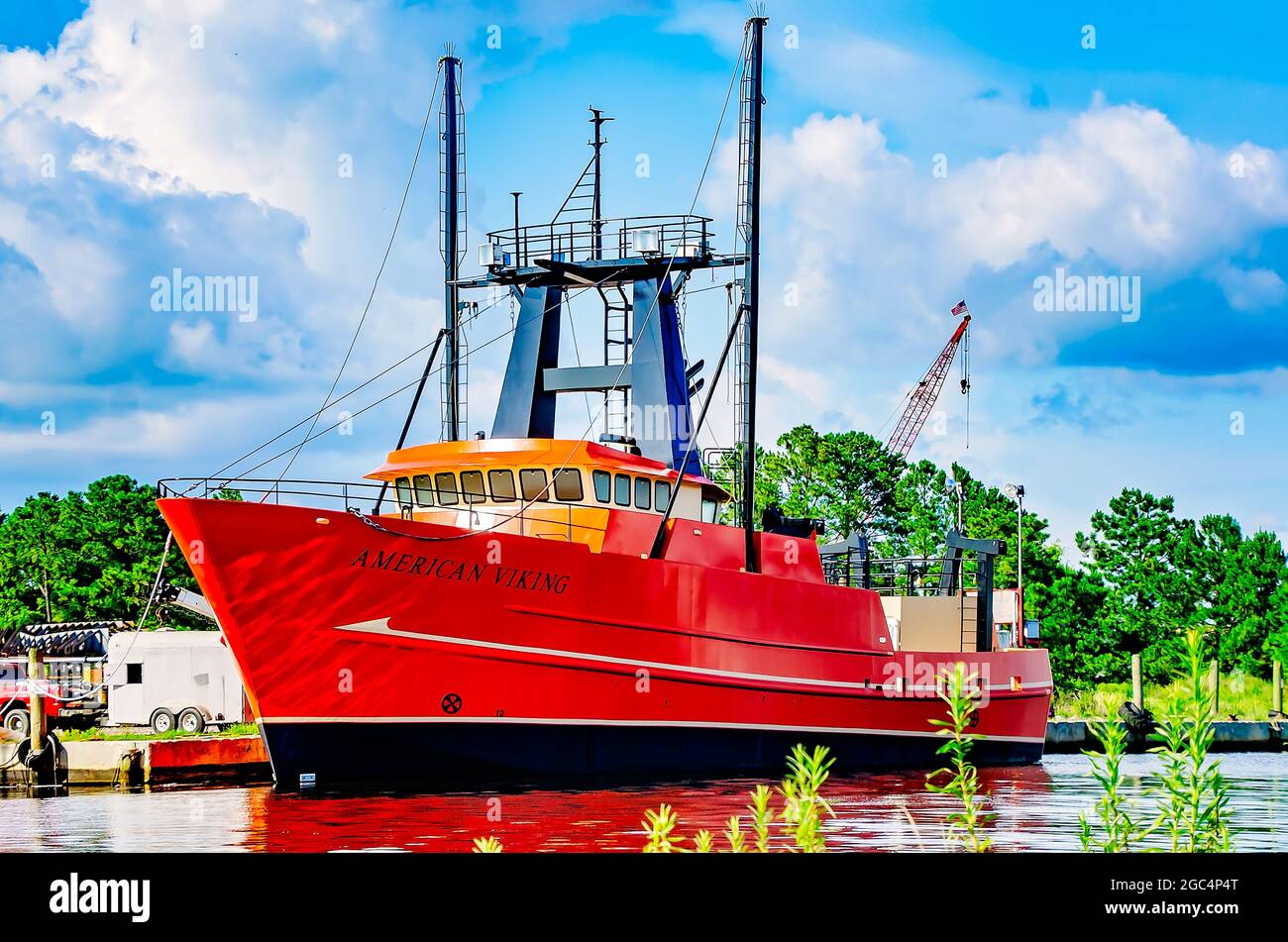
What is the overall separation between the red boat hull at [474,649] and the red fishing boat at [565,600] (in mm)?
34

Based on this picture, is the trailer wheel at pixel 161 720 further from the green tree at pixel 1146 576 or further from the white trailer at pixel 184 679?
the green tree at pixel 1146 576

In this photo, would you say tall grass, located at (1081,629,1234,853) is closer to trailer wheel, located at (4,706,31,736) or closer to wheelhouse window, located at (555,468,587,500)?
wheelhouse window, located at (555,468,587,500)

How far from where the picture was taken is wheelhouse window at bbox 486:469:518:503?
25.9m

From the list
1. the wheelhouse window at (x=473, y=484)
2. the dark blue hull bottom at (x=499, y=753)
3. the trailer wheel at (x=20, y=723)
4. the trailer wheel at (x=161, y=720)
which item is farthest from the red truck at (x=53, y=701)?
the wheelhouse window at (x=473, y=484)

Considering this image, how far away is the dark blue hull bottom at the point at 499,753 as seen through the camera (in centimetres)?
2205

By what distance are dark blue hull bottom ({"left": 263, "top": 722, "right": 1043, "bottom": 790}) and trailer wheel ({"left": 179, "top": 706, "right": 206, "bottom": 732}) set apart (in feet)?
36.3

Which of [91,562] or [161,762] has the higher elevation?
[91,562]

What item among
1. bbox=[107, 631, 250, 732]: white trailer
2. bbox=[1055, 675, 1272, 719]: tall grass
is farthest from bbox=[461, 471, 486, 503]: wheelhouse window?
bbox=[1055, 675, 1272, 719]: tall grass

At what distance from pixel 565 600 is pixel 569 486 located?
283 centimetres

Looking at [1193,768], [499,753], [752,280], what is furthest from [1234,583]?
[1193,768]

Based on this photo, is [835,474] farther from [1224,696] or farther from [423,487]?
[423,487]

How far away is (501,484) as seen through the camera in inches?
1021

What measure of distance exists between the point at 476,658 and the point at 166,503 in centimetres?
501

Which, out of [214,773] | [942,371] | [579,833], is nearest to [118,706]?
[214,773]
